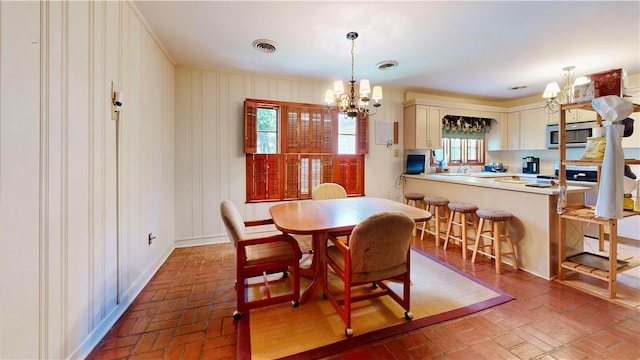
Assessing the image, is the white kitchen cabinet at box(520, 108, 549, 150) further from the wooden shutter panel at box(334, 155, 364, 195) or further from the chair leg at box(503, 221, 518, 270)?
the wooden shutter panel at box(334, 155, 364, 195)

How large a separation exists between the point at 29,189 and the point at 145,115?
152 cm

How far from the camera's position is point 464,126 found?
522cm

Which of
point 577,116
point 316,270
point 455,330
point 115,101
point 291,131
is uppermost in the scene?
point 577,116

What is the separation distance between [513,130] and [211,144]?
227 inches

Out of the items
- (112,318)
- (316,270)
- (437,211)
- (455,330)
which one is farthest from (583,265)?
(112,318)

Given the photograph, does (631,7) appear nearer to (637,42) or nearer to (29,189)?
(637,42)

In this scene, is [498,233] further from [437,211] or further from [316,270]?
[316,270]

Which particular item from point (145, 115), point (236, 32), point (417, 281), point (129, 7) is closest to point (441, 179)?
point (417, 281)

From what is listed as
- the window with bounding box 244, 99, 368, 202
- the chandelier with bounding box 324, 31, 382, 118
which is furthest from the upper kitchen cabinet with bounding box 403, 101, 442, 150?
the chandelier with bounding box 324, 31, 382, 118

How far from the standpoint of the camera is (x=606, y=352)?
5.03ft

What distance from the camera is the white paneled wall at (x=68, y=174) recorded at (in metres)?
1.08

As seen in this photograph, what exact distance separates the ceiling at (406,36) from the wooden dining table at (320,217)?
1735mm

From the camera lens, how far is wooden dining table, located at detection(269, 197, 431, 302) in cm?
179

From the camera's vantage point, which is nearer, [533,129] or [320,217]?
[320,217]
